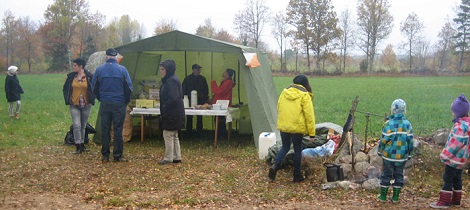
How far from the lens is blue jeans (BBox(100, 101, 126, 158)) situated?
24.3ft

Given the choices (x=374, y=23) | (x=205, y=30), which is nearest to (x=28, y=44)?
(x=205, y=30)

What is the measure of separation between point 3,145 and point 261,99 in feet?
16.8

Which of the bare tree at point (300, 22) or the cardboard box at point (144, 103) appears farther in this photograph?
the bare tree at point (300, 22)

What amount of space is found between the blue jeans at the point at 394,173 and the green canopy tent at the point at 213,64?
3493 millimetres

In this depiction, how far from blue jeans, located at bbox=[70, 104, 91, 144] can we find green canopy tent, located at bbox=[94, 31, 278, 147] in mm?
1553

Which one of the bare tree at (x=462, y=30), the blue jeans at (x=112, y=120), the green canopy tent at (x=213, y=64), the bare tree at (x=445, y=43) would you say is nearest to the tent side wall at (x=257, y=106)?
the green canopy tent at (x=213, y=64)

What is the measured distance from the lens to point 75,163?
7.58 metres

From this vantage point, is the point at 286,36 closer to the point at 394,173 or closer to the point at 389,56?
the point at 389,56

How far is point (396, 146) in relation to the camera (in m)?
5.22

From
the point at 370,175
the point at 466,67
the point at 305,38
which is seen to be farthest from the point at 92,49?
the point at 370,175

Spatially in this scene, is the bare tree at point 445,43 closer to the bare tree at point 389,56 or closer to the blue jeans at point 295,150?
the bare tree at point 389,56

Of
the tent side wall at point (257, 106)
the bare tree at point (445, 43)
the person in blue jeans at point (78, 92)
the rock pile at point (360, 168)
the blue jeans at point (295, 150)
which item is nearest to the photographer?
the rock pile at point (360, 168)

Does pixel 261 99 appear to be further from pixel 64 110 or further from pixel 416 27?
pixel 416 27

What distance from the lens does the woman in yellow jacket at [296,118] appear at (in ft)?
20.2
